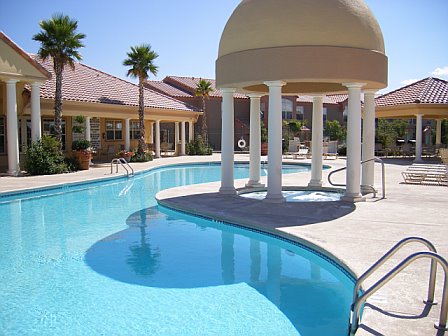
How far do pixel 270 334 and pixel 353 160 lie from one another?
26.0 ft

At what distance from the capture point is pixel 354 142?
1262cm

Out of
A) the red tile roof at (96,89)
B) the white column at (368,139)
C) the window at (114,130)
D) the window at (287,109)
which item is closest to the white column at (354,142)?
the white column at (368,139)

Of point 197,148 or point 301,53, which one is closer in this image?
point 301,53

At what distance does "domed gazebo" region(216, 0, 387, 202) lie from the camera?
1154 centimetres

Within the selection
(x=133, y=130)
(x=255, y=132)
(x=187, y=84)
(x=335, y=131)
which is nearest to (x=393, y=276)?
(x=255, y=132)

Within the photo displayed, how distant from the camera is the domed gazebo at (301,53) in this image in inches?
454

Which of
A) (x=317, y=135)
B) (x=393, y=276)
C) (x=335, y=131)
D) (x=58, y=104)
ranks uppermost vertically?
(x=58, y=104)

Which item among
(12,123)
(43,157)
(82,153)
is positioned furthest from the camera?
(82,153)

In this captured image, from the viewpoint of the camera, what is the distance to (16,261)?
862 cm

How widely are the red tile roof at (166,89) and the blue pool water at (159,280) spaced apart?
1324 inches

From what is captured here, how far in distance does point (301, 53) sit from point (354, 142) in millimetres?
2910

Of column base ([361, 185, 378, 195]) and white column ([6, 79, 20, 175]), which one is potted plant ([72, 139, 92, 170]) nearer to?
white column ([6, 79, 20, 175])

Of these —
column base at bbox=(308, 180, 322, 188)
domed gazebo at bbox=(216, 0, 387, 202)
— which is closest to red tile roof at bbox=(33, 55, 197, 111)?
column base at bbox=(308, 180, 322, 188)

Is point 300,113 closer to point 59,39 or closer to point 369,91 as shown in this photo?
point 59,39
